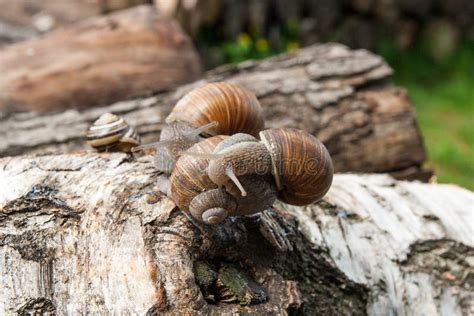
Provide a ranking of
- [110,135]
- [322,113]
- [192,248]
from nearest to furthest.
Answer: [192,248] → [110,135] → [322,113]

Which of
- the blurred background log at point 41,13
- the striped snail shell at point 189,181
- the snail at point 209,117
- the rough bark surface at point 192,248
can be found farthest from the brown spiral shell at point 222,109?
the blurred background log at point 41,13

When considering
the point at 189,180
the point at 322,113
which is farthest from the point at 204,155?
the point at 322,113

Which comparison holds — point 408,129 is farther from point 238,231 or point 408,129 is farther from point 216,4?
point 216,4

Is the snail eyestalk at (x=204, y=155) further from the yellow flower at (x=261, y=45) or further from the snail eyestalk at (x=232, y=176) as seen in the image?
the yellow flower at (x=261, y=45)

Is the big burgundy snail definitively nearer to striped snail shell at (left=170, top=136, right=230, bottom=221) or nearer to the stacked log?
striped snail shell at (left=170, top=136, right=230, bottom=221)

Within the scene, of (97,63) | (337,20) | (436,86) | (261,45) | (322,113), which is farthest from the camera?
(337,20)

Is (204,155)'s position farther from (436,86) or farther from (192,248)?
(436,86)
